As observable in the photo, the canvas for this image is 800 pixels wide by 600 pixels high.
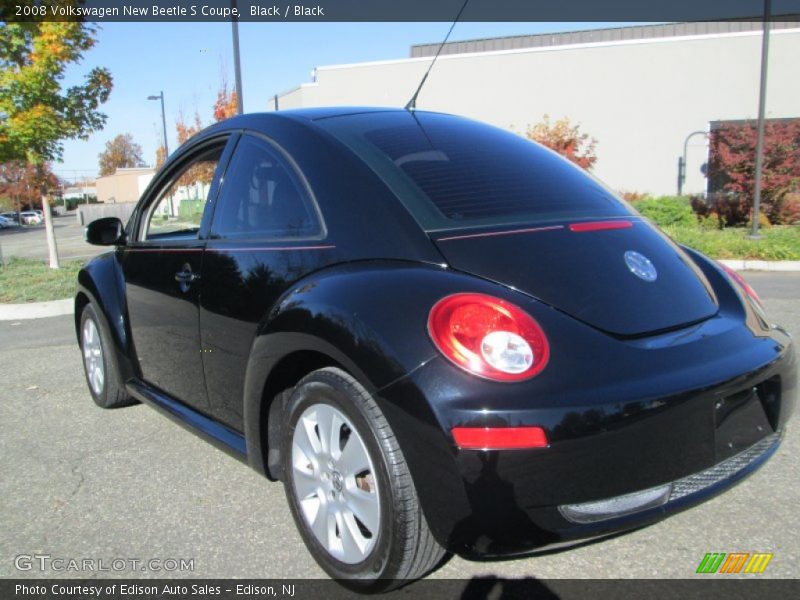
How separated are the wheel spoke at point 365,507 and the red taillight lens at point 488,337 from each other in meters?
0.54

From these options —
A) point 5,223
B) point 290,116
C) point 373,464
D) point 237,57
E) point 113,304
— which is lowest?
point 5,223

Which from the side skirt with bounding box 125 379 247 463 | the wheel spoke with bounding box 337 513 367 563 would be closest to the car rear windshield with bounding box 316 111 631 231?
the wheel spoke with bounding box 337 513 367 563

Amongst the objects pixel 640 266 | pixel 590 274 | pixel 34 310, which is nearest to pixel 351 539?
pixel 590 274

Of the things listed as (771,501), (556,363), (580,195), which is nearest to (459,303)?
(556,363)

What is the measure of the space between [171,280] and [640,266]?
2.10 metres

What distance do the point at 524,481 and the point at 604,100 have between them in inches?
1000

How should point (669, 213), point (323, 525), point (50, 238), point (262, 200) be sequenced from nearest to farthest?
point (323, 525), point (262, 200), point (50, 238), point (669, 213)

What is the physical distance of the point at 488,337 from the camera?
1.94 m

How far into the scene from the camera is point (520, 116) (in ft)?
86.3

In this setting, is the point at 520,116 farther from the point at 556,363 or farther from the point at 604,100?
the point at 556,363

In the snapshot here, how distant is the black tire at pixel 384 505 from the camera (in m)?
1.98

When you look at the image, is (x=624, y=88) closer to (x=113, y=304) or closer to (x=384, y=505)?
(x=113, y=304)

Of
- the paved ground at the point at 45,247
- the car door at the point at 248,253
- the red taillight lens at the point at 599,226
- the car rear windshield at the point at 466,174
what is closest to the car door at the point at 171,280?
the car door at the point at 248,253

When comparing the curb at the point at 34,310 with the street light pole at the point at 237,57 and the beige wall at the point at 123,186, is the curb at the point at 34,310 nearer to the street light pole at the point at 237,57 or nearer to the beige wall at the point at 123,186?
the street light pole at the point at 237,57
